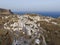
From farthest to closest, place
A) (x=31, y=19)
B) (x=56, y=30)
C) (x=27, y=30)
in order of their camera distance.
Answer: (x=31, y=19), (x=56, y=30), (x=27, y=30)

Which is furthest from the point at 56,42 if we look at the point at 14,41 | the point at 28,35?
the point at 14,41

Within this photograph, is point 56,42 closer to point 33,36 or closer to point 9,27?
point 33,36

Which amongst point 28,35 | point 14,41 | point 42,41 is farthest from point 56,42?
point 14,41

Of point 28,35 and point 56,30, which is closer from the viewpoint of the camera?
point 28,35

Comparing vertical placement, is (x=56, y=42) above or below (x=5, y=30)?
below

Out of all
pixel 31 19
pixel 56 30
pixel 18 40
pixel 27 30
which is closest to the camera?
pixel 18 40

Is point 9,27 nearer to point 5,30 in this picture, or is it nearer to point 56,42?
point 5,30
